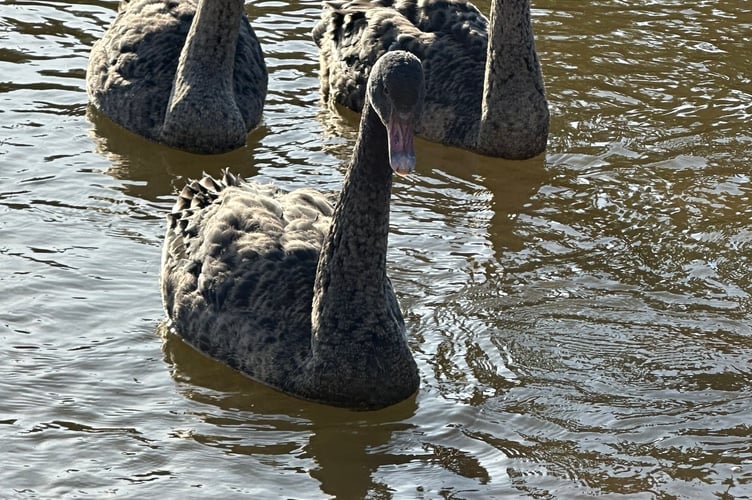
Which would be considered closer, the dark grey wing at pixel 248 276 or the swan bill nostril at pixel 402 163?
the swan bill nostril at pixel 402 163

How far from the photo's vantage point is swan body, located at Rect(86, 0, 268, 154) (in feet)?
33.3

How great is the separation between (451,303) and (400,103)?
1.92 m

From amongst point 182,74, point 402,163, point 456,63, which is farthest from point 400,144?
point 456,63

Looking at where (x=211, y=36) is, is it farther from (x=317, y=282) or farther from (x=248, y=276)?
(x=317, y=282)

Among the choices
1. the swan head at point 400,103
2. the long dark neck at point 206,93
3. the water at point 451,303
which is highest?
the swan head at point 400,103

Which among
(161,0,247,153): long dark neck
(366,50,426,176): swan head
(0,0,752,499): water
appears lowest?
(0,0,752,499): water

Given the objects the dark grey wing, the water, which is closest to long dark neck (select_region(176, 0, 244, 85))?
the water

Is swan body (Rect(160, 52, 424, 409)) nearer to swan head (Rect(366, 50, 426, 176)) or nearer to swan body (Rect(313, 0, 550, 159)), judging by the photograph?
swan head (Rect(366, 50, 426, 176))

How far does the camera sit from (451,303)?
26.9 ft

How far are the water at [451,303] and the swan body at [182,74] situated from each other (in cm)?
17

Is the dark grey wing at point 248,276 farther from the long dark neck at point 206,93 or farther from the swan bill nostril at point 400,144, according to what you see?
the long dark neck at point 206,93

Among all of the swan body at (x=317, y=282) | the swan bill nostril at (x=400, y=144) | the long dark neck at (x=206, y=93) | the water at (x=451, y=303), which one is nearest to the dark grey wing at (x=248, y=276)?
the swan body at (x=317, y=282)

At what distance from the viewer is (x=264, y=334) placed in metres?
7.29

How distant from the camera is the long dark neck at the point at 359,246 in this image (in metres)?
6.86
